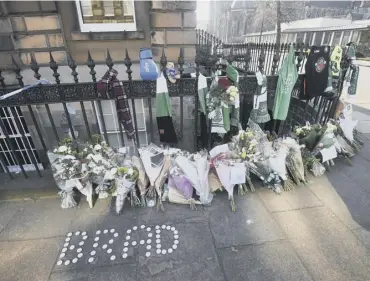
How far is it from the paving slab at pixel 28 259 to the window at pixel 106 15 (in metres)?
3.55

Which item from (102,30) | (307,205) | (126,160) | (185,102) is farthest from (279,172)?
(102,30)

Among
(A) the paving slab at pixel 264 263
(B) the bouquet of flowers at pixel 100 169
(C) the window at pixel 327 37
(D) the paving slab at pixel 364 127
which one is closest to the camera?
(A) the paving slab at pixel 264 263

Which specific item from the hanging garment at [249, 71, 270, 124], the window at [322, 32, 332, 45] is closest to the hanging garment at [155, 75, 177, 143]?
the hanging garment at [249, 71, 270, 124]

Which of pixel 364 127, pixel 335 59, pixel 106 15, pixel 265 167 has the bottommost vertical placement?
pixel 364 127

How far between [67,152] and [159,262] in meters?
1.86

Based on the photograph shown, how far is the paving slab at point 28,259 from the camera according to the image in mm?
2004

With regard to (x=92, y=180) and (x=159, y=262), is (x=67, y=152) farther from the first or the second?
(x=159, y=262)

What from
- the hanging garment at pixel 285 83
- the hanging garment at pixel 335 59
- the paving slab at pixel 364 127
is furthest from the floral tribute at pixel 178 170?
the paving slab at pixel 364 127

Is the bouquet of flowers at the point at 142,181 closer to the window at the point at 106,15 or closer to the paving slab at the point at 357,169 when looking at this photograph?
the window at the point at 106,15

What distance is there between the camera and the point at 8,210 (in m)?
2.79

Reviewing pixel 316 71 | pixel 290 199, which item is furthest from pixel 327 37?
pixel 290 199

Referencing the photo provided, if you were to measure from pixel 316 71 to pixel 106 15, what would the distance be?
3854 mm

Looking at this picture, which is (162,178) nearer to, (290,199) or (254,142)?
(254,142)

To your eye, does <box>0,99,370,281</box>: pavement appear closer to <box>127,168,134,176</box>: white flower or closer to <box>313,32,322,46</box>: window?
<box>127,168,134,176</box>: white flower
